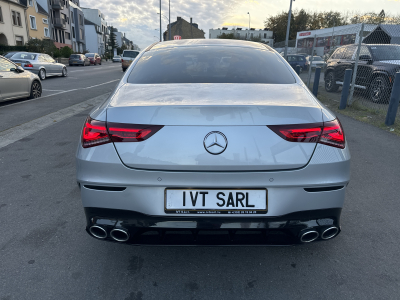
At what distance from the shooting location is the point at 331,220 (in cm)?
199

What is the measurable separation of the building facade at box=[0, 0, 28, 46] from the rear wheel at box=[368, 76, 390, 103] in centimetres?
3850

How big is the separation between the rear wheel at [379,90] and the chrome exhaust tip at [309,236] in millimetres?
8883

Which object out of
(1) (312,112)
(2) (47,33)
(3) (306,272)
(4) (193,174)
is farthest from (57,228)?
(2) (47,33)

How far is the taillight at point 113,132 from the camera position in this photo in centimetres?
186

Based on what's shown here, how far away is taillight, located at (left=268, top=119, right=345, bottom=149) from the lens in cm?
186

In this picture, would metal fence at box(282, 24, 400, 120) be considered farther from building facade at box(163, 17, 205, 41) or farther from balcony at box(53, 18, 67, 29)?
building facade at box(163, 17, 205, 41)

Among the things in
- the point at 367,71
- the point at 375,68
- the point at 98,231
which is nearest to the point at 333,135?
the point at 98,231

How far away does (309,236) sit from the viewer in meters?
1.96

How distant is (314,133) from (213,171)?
64cm

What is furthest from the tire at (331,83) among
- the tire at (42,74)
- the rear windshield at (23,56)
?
the rear windshield at (23,56)

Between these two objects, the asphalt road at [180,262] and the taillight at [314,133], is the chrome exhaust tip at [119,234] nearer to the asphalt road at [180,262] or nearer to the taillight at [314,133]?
the asphalt road at [180,262]

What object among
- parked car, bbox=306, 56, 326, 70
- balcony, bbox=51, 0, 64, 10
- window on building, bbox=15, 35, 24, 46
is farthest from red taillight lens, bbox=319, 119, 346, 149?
balcony, bbox=51, 0, 64, 10

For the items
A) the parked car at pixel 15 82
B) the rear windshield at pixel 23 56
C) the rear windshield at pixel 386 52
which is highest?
the rear windshield at pixel 386 52

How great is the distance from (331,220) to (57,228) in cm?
222
